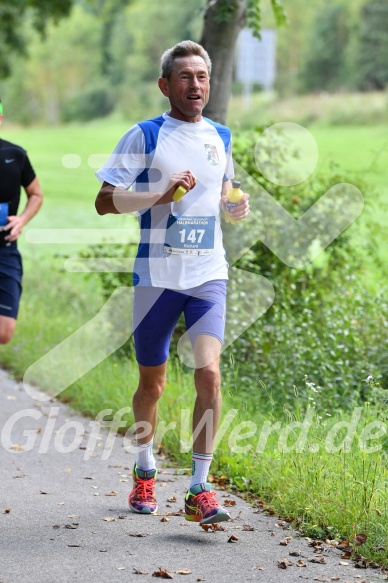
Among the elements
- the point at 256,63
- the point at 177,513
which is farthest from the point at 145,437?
the point at 256,63

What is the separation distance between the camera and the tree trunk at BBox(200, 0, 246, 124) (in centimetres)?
961

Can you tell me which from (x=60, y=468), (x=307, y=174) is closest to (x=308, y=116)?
(x=307, y=174)

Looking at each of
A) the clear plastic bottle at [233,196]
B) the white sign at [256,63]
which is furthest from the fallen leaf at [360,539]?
the white sign at [256,63]

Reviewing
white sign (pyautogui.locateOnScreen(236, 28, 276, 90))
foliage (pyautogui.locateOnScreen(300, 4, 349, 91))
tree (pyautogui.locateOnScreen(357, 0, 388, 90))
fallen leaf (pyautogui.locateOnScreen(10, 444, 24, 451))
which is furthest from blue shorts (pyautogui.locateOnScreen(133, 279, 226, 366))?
foliage (pyautogui.locateOnScreen(300, 4, 349, 91))

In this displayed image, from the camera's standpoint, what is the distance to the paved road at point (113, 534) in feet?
16.8

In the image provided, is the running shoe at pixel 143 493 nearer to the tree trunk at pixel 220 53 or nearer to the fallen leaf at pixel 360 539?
the fallen leaf at pixel 360 539

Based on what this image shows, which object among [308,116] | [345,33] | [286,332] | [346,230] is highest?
[345,33]

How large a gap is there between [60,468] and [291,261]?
3.44 m

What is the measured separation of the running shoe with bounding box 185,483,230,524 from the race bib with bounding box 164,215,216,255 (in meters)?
1.13

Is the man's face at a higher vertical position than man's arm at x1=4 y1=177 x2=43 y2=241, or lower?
higher

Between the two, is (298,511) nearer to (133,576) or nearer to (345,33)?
(133,576)

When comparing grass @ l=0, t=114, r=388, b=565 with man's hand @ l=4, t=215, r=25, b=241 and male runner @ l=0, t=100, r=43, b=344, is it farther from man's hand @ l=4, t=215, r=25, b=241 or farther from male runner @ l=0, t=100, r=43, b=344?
man's hand @ l=4, t=215, r=25, b=241

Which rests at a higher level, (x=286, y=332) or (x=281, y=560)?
(x=286, y=332)

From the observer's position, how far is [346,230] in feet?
34.1
